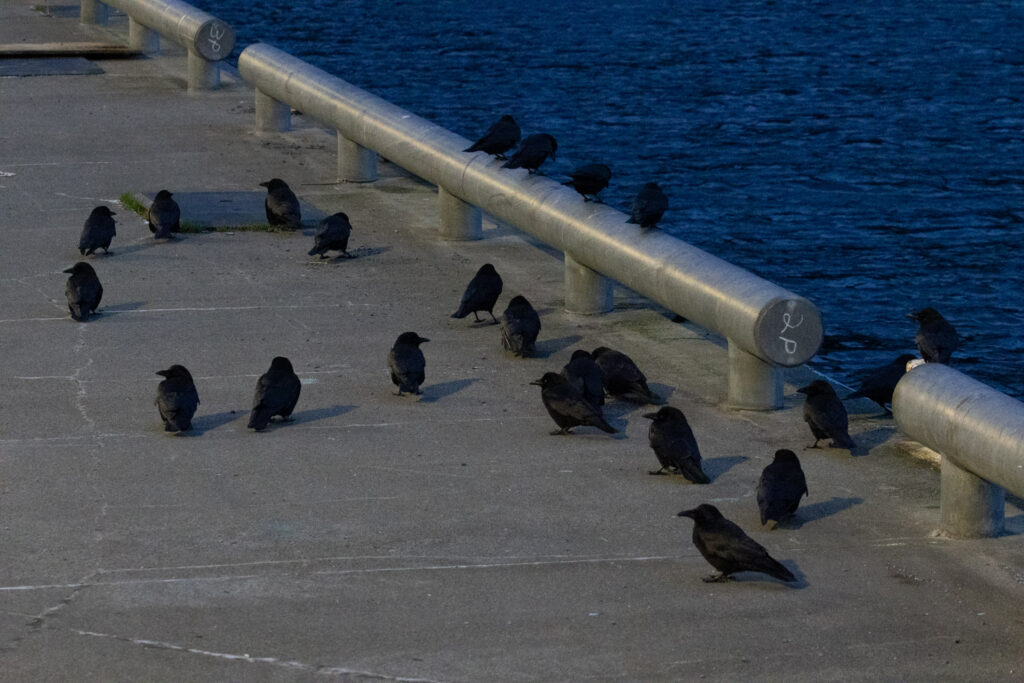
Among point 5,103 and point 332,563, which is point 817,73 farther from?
point 332,563

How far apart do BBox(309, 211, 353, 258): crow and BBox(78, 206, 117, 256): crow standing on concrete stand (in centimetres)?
148

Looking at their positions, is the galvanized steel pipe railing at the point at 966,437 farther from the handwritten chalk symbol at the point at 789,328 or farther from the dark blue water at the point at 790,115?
the dark blue water at the point at 790,115

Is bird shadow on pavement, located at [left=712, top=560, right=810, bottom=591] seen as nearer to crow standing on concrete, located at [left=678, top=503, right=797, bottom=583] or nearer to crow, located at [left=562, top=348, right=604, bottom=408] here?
crow standing on concrete, located at [left=678, top=503, right=797, bottom=583]

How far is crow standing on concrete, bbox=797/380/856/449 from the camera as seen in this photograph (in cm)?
953

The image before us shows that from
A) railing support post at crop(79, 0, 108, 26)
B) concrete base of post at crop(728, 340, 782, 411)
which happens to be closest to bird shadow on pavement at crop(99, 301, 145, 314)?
concrete base of post at crop(728, 340, 782, 411)

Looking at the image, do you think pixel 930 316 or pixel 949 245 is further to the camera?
pixel 949 245

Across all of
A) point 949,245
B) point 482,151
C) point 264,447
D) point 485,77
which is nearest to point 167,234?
point 482,151

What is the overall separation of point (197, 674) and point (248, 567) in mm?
1079

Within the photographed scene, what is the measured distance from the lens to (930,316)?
39.8 ft

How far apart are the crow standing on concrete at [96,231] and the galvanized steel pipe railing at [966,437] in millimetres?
6882

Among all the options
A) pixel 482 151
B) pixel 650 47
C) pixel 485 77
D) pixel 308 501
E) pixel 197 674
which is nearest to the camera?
pixel 197 674

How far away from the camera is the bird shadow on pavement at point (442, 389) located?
10562 millimetres

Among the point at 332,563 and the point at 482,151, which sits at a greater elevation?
the point at 482,151

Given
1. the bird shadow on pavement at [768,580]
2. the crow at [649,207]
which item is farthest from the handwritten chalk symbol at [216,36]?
the bird shadow on pavement at [768,580]
